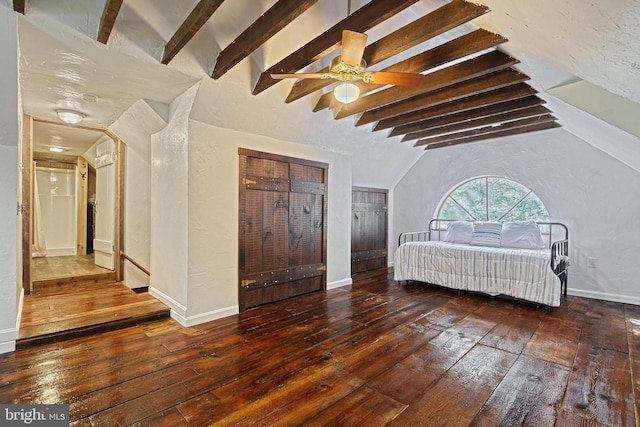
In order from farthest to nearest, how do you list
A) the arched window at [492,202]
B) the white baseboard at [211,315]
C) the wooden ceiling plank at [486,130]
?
the arched window at [492,202] < the wooden ceiling plank at [486,130] < the white baseboard at [211,315]

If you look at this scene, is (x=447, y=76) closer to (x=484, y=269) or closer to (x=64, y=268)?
(x=484, y=269)

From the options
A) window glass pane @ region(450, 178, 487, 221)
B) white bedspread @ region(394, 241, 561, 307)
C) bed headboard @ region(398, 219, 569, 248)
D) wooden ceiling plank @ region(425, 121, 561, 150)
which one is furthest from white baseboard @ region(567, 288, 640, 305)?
wooden ceiling plank @ region(425, 121, 561, 150)

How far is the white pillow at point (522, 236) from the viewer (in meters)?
4.39

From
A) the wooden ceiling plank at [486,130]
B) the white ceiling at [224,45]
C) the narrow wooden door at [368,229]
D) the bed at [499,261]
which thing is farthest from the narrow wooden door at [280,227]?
the wooden ceiling plank at [486,130]

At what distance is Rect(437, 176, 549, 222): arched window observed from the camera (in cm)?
493

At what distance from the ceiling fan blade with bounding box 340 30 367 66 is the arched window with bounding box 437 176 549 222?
4.36 metres

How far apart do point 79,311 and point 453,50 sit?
4337 mm

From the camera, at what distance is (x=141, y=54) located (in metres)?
2.44

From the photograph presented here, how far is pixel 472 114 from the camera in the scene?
3877 mm

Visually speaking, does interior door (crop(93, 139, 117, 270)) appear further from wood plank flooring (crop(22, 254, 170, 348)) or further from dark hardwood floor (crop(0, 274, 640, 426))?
dark hardwood floor (crop(0, 274, 640, 426))

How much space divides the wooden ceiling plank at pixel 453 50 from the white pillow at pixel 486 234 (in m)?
3.23

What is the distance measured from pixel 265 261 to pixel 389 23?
2.95 metres

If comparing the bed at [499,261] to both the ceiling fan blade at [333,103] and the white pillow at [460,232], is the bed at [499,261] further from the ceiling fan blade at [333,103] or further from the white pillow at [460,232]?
the ceiling fan blade at [333,103]

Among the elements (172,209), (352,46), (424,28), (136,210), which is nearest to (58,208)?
(136,210)
